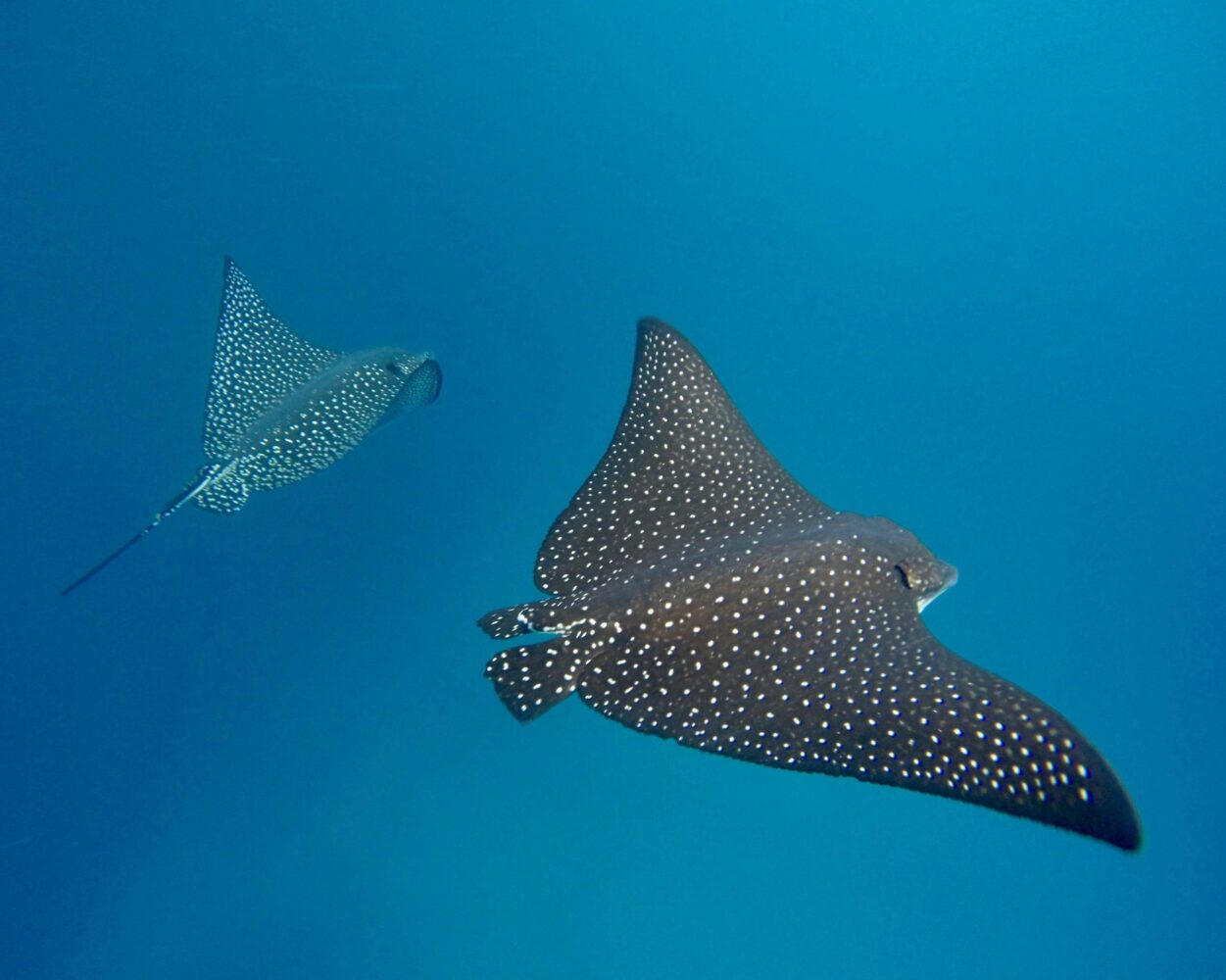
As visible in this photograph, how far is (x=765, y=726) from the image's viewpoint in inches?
94.5

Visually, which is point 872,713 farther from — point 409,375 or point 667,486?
point 409,375

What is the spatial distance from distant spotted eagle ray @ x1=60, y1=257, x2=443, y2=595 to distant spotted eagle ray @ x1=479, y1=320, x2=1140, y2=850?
1.96 metres

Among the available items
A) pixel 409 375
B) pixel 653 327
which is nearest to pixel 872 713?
pixel 653 327

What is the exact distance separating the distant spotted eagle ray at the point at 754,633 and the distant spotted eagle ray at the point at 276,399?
77.0 inches

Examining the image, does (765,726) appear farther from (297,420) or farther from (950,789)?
(297,420)

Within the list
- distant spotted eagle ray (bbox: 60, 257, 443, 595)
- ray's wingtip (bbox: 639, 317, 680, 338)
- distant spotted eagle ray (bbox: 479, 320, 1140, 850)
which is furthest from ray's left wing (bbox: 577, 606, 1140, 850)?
distant spotted eagle ray (bbox: 60, 257, 443, 595)

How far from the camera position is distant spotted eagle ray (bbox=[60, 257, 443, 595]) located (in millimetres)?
4316

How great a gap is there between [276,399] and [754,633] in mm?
3510

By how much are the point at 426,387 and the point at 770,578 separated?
9.66 feet

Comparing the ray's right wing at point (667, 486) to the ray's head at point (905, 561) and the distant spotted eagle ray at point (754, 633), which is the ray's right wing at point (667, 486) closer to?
the distant spotted eagle ray at point (754, 633)

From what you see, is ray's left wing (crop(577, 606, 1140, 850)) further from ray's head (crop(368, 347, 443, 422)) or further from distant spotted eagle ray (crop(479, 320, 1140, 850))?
ray's head (crop(368, 347, 443, 422))

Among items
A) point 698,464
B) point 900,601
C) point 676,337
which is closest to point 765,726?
point 900,601

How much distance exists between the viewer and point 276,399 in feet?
15.4

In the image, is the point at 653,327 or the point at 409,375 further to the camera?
the point at 409,375
